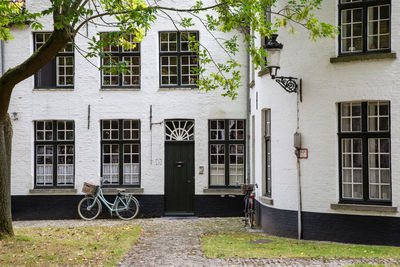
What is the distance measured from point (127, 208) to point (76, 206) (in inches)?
67.4

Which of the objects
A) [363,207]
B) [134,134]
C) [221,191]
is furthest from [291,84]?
[134,134]

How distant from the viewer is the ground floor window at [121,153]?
15883 millimetres

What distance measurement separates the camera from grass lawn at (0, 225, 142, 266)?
8.75 meters

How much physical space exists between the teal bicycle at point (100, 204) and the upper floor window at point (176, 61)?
3.75 meters

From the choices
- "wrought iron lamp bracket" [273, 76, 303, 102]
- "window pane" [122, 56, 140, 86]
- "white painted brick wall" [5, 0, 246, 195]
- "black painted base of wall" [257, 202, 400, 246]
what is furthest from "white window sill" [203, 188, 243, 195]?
"wrought iron lamp bracket" [273, 76, 303, 102]

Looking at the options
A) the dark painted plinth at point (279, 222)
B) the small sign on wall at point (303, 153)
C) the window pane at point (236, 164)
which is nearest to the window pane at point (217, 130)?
the window pane at point (236, 164)

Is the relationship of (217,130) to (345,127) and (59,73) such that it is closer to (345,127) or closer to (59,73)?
(59,73)

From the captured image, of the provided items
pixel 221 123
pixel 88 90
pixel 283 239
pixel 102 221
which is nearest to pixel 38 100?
pixel 88 90

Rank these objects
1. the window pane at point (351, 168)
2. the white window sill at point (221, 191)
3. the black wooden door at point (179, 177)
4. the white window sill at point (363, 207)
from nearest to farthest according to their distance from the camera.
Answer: the white window sill at point (363, 207)
the window pane at point (351, 168)
the white window sill at point (221, 191)
the black wooden door at point (179, 177)

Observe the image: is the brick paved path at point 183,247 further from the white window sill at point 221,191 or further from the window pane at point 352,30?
the window pane at point 352,30

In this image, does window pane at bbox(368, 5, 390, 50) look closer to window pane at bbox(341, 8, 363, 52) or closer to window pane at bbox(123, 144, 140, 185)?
window pane at bbox(341, 8, 363, 52)

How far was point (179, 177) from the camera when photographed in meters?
15.9

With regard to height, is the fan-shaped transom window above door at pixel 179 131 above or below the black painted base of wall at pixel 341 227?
above

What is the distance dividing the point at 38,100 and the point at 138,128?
3.27 m
